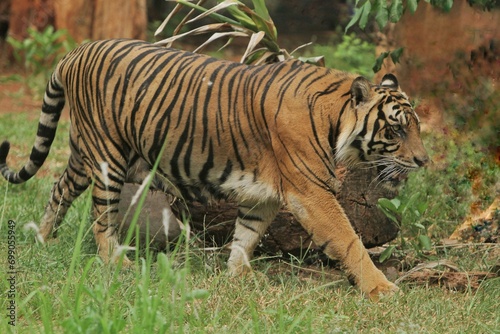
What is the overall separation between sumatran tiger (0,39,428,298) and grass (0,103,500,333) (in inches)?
9.4

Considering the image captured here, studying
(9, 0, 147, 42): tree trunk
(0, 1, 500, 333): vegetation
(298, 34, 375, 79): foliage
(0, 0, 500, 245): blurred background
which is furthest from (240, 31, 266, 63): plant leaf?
(9, 0, 147, 42): tree trunk

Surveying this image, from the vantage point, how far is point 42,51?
12047 mm

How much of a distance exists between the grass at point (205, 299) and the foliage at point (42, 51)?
6.39 meters

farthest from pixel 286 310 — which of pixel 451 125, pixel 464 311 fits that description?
pixel 451 125

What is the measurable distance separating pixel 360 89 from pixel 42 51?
26.7 ft

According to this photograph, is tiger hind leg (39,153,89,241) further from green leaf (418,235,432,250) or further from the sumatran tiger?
green leaf (418,235,432,250)

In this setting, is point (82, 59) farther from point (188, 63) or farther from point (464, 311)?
point (464, 311)

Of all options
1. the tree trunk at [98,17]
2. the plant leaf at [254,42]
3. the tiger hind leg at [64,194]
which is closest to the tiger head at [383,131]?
the plant leaf at [254,42]

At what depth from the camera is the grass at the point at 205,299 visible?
328 cm

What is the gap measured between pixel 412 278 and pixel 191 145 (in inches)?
56.0

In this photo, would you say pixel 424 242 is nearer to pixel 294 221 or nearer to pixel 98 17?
pixel 294 221

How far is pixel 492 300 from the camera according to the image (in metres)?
4.59

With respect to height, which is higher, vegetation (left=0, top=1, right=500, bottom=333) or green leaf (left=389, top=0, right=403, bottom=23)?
green leaf (left=389, top=0, right=403, bottom=23)

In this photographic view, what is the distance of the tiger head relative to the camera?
469 cm
